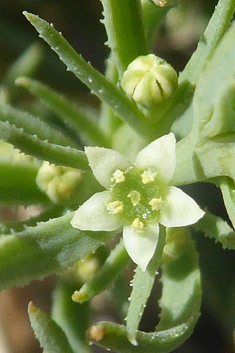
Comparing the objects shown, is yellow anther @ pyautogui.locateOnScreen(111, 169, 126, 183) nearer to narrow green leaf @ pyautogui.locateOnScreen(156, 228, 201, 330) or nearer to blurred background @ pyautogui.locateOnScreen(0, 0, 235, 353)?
narrow green leaf @ pyautogui.locateOnScreen(156, 228, 201, 330)

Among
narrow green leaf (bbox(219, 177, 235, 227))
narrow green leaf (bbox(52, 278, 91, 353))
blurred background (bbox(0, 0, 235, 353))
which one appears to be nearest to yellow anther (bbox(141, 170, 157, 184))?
narrow green leaf (bbox(219, 177, 235, 227))

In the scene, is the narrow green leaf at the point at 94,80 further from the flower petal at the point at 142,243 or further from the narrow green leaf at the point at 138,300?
the narrow green leaf at the point at 138,300

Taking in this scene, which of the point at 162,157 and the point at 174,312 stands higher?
the point at 162,157

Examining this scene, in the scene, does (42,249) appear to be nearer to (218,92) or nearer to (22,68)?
(218,92)

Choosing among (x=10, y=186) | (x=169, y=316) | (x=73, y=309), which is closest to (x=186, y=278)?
(x=169, y=316)

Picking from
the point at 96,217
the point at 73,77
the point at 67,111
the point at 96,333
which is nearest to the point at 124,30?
the point at 67,111

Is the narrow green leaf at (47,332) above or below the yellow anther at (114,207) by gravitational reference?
below

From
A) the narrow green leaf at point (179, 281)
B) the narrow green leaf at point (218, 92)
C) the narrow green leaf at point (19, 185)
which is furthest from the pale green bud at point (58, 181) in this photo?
the narrow green leaf at point (218, 92)

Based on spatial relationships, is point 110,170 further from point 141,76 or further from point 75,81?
point 75,81
